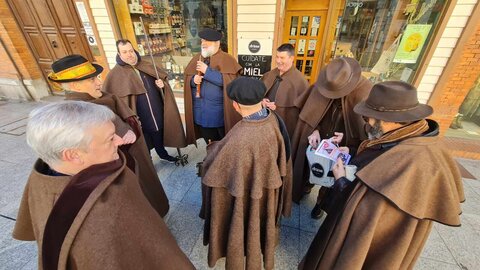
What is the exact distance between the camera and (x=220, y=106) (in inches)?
131

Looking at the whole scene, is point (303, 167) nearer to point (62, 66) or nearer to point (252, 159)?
point (252, 159)

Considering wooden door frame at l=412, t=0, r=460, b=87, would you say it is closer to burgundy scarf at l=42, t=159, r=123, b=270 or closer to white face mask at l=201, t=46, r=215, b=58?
white face mask at l=201, t=46, r=215, b=58

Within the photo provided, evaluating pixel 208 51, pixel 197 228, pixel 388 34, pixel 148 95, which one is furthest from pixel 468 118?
pixel 148 95

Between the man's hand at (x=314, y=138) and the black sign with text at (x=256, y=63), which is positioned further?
the black sign with text at (x=256, y=63)

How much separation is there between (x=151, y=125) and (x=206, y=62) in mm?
1398

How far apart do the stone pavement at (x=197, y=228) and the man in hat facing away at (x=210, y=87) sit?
1.02 meters

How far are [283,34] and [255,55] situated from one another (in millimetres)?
1220

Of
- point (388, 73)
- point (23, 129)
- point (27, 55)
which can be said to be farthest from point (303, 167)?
point (27, 55)

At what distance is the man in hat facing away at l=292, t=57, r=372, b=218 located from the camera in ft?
7.27

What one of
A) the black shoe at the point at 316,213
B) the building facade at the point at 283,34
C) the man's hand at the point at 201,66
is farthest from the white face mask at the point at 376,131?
the building facade at the point at 283,34

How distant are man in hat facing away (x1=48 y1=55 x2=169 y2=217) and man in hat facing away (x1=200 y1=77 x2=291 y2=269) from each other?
2.70ft

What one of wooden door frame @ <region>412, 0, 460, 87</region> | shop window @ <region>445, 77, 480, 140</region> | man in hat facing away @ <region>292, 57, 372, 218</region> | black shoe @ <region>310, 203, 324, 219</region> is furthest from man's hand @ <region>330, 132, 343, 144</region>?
shop window @ <region>445, 77, 480, 140</region>

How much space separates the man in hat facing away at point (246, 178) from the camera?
163 cm

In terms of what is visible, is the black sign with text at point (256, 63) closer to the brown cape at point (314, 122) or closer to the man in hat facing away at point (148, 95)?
the man in hat facing away at point (148, 95)
